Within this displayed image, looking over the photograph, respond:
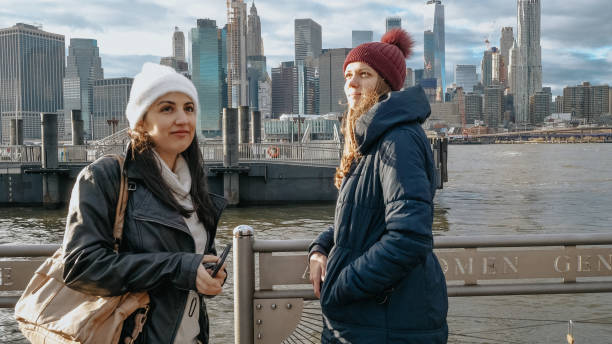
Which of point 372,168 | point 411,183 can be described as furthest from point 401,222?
point 372,168

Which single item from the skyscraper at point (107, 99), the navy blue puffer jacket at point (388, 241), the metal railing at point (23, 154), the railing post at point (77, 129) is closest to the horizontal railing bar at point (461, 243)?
the navy blue puffer jacket at point (388, 241)

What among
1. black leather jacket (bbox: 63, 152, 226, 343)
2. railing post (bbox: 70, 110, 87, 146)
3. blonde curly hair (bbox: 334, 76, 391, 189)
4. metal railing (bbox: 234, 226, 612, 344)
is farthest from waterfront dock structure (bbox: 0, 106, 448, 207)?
black leather jacket (bbox: 63, 152, 226, 343)

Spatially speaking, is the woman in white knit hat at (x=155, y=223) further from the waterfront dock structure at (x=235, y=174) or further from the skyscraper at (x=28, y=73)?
the skyscraper at (x=28, y=73)

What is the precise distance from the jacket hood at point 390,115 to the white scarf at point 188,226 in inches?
30.3

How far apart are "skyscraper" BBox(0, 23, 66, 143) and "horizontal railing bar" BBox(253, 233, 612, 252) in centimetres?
19100

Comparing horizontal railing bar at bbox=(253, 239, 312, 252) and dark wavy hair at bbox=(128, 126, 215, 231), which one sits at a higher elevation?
dark wavy hair at bbox=(128, 126, 215, 231)

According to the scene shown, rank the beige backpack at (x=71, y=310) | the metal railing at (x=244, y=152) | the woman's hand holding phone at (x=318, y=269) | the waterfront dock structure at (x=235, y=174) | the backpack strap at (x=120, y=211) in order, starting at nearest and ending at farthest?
1. the beige backpack at (x=71, y=310)
2. the backpack strap at (x=120, y=211)
3. the woman's hand holding phone at (x=318, y=269)
4. the waterfront dock structure at (x=235, y=174)
5. the metal railing at (x=244, y=152)

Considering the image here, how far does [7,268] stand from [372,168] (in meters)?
2.33

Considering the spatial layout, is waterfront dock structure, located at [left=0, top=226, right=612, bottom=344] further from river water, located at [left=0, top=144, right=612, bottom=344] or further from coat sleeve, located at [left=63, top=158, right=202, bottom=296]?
river water, located at [left=0, top=144, right=612, bottom=344]

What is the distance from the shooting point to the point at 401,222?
2133 millimetres

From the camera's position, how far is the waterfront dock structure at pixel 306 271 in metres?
3.30

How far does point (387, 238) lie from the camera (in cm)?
216

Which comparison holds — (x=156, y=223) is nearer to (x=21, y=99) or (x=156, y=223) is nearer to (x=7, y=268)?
(x=7, y=268)

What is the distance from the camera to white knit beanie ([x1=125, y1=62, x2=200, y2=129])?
2361mm
